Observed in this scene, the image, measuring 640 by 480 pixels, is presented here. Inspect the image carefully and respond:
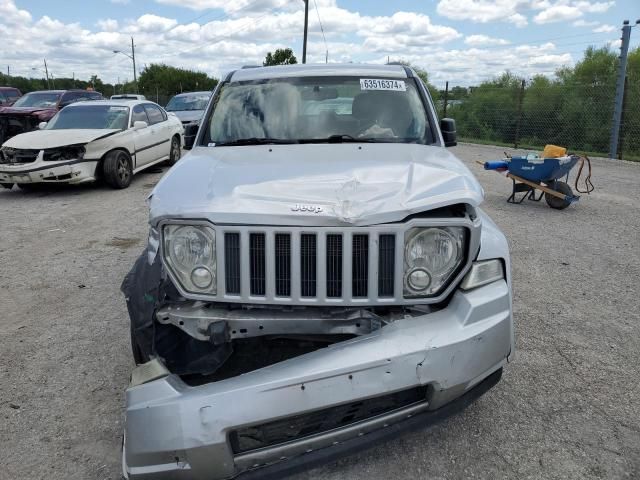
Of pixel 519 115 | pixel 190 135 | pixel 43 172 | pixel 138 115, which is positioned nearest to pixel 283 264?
pixel 190 135

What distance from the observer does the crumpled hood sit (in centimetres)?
229

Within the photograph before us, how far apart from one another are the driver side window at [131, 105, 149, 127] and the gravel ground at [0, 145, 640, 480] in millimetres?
4262

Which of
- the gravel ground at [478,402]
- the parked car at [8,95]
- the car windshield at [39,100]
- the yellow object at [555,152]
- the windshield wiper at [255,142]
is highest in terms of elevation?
the parked car at [8,95]

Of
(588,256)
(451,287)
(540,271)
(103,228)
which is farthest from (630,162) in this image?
(451,287)

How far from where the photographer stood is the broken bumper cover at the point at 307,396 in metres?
1.99

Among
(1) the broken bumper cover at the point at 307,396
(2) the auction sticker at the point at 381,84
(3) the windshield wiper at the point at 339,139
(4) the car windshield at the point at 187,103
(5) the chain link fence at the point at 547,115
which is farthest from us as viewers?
(4) the car windshield at the point at 187,103

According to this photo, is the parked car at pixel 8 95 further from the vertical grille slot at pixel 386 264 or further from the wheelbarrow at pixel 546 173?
the vertical grille slot at pixel 386 264

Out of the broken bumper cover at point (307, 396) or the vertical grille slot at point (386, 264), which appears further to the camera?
the vertical grille slot at point (386, 264)

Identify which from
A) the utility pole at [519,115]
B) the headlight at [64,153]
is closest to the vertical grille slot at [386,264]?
the headlight at [64,153]

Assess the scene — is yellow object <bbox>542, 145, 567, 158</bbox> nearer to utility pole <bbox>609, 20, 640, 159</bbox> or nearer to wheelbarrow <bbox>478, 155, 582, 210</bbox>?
wheelbarrow <bbox>478, 155, 582, 210</bbox>

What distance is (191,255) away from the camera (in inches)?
94.1

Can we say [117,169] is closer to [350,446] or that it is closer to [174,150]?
[174,150]

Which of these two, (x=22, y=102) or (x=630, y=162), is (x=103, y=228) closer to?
(x=22, y=102)

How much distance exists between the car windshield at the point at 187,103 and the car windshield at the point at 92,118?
760cm
